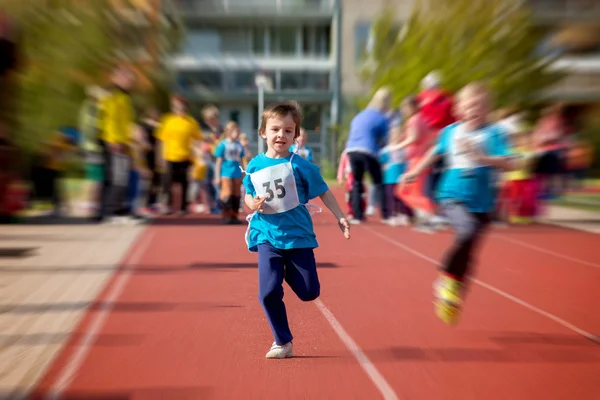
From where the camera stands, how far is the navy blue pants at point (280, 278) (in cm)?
525

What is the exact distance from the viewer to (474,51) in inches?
1080

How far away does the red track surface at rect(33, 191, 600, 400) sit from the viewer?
187 inches

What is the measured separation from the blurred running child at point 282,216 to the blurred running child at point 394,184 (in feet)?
27.3

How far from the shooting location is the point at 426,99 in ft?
40.3

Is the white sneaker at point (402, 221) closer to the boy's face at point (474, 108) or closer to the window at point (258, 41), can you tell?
the boy's face at point (474, 108)

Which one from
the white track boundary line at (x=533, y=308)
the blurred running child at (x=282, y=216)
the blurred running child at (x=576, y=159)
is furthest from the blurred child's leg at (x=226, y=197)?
the blurred running child at (x=282, y=216)

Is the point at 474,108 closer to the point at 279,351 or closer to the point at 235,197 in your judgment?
the point at 279,351

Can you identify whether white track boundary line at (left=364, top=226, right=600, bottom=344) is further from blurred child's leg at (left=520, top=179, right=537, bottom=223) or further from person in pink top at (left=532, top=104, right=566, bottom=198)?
person in pink top at (left=532, top=104, right=566, bottom=198)

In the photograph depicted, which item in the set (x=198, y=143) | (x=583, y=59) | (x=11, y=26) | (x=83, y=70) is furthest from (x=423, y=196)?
(x=583, y=59)

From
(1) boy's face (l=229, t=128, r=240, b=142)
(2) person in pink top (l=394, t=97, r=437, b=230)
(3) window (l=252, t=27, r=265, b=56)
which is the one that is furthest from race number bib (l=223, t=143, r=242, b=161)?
(3) window (l=252, t=27, r=265, b=56)

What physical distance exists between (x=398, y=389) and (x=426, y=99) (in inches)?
319

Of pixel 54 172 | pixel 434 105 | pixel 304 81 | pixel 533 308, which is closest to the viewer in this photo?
pixel 533 308

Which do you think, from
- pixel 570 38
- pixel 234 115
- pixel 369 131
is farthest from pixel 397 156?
pixel 234 115

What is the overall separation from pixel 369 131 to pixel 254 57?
3735 centimetres
